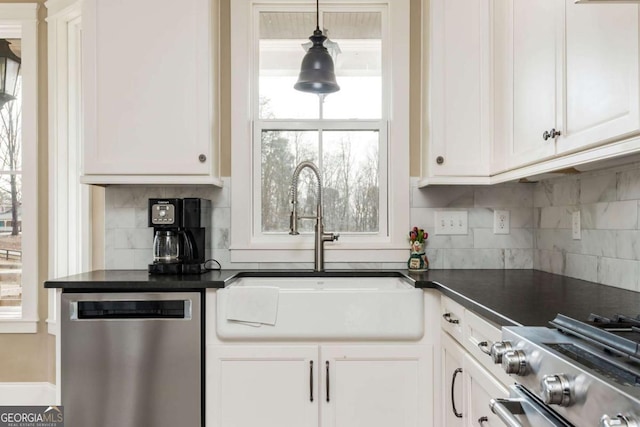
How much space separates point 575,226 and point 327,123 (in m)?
1.32

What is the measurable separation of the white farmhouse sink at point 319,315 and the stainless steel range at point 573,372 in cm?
83

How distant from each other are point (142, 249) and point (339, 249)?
1.06 metres

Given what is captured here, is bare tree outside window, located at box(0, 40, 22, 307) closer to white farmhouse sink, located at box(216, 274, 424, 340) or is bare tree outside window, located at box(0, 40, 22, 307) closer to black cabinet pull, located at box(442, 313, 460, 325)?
white farmhouse sink, located at box(216, 274, 424, 340)

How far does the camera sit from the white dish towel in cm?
190

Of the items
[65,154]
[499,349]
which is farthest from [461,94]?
[65,154]

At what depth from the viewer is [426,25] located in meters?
2.35

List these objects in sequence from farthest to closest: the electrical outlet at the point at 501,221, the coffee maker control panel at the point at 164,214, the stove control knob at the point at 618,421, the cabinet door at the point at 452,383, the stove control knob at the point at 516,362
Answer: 1. the electrical outlet at the point at 501,221
2. the coffee maker control panel at the point at 164,214
3. the cabinet door at the point at 452,383
4. the stove control knob at the point at 516,362
5. the stove control knob at the point at 618,421

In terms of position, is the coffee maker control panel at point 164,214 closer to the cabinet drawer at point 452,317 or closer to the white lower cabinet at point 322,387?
the white lower cabinet at point 322,387

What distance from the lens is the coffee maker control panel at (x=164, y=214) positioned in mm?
2156

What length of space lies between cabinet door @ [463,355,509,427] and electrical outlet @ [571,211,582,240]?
87cm

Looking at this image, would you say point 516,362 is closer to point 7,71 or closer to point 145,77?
point 145,77

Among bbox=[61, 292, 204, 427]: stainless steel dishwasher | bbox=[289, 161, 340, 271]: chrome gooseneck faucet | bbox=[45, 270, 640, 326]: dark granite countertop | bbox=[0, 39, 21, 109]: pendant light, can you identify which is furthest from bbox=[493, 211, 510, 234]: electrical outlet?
bbox=[0, 39, 21, 109]: pendant light

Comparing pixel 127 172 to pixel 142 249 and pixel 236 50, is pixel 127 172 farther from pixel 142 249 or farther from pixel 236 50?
pixel 236 50

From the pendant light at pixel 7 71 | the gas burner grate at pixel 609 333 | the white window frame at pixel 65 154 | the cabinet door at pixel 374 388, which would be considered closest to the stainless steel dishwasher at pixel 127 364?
the cabinet door at pixel 374 388
